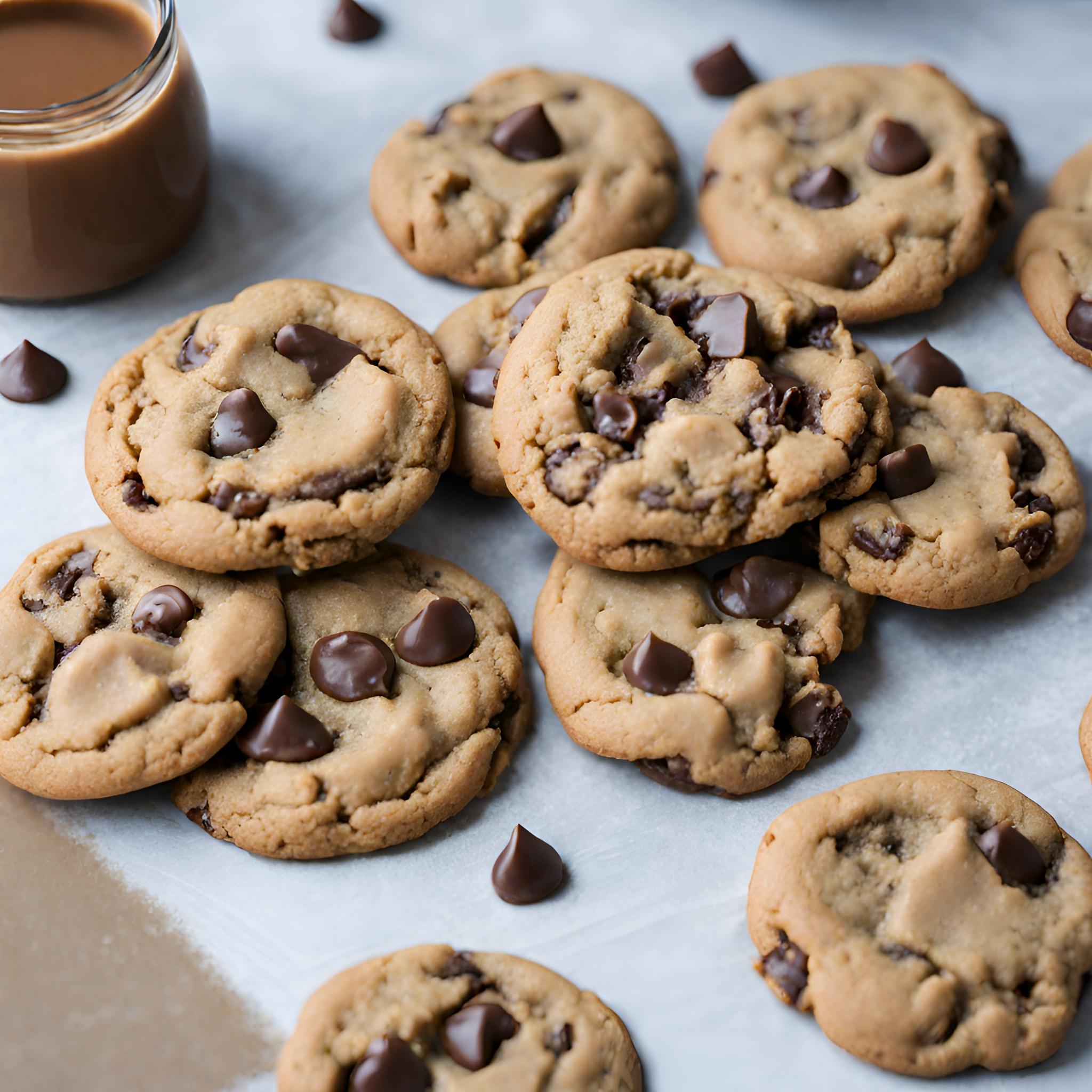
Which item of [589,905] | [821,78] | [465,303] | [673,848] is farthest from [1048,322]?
[589,905]

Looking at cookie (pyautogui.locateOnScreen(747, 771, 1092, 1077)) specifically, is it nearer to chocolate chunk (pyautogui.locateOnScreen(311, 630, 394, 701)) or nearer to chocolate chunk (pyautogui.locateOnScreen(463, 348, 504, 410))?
chocolate chunk (pyautogui.locateOnScreen(311, 630, 394, 701))

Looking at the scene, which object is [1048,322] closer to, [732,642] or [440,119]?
[732,642]

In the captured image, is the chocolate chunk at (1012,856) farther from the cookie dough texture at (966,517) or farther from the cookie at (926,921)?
the cookie dough texture at (966,517)

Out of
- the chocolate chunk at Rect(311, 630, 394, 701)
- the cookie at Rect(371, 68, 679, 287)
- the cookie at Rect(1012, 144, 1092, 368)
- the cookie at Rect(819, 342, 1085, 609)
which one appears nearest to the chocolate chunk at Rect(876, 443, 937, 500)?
the cookie at Rect(819, 342, 1085, 609)

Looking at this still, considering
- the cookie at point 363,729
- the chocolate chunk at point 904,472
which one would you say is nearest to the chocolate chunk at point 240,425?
the cookie at point 363,729

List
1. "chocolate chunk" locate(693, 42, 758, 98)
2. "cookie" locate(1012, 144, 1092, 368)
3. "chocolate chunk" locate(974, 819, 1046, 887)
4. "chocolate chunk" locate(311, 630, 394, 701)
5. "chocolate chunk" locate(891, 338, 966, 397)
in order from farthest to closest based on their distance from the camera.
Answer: "chocolate chunk" locate(693, 42, 758, 98) → "cookie" locate(1012, 144, 1092, 368) → "chocolate chunk" locate(891, 338, 966, 397) → "chocolate chunk" locate(311, 630, 394, 701) → "chocolate chunk" locate(974, 819, 1046, 887)

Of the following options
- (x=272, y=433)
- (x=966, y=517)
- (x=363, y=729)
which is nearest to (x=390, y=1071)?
(x=363, y=729)
